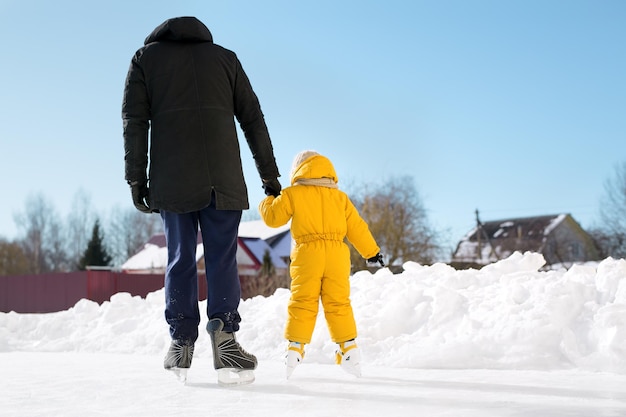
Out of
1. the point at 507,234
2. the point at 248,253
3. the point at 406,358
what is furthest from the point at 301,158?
the point at 507,234

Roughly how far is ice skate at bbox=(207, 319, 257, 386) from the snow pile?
1396 mm

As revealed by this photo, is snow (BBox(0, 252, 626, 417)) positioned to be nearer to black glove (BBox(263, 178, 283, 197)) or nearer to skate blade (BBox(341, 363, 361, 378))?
skate blade (BBox(341, 363, 361, 378))

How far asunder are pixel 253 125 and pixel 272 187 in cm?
36

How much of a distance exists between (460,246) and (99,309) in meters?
35.8

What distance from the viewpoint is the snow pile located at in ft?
13.8

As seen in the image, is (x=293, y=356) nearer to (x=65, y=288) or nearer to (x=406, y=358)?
(x=406, y=358)

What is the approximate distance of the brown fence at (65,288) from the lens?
54.4 ft

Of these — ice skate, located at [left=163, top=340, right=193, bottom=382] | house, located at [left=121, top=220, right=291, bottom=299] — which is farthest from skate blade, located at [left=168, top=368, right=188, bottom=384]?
house, located at [left=121, top=220, right=291, bottom=299]

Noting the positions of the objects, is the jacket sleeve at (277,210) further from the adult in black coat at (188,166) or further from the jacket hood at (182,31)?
the jacket hood at (182,31)

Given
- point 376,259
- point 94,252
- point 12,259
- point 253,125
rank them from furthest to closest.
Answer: point 12,259 < point 94,252 < point 376,259 < point 253,125

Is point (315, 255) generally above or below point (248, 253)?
below

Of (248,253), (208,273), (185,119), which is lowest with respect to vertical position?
(208,273)

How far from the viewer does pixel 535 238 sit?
42.5 metres

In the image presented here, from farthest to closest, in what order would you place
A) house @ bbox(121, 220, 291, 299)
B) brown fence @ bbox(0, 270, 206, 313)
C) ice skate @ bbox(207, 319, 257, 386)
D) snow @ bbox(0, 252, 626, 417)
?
house @ bbox(121, 220, 291, 299)
brown fence @ bbox(0, 270, 206, 313)
ice skate @ bbox(207, 319, 257, 386)
snow @ bbox(0, 252, 626, 417)
